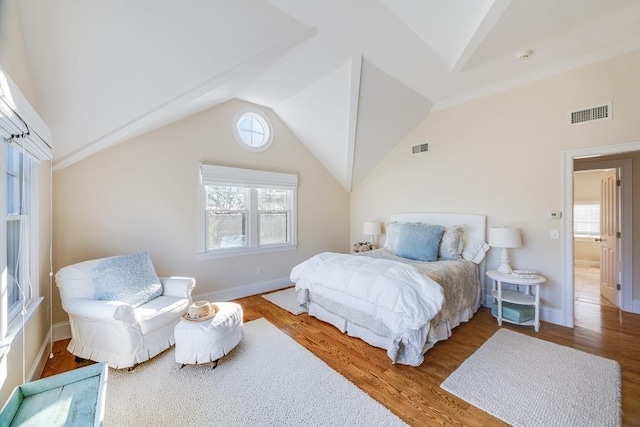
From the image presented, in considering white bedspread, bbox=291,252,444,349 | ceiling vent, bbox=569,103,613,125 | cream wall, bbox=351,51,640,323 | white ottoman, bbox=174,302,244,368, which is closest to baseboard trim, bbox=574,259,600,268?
cream wall, bbox=351,51,640,323

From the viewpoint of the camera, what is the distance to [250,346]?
260 cm

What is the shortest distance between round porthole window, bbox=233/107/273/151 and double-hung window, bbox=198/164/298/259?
1.53 feet

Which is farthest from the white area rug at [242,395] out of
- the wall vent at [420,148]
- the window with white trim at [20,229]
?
the wall vent at [420,148]

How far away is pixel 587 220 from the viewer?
6602 millimetres

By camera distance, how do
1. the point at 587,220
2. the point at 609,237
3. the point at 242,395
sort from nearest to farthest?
1. the point at 242,395
2. the point at 609,237
3. the point at 587,220

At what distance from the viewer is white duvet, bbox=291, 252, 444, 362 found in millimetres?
2240

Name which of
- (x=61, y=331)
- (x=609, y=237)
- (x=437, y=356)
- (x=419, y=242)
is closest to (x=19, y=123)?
(x=61, y=331)

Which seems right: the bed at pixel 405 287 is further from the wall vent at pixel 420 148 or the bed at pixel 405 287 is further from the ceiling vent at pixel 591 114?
the ceiling vent at pixel 591 114

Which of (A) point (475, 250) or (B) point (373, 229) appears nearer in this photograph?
(A) point (475, 250)

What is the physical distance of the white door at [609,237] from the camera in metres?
3.59

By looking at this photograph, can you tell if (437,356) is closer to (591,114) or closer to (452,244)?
(452,244)

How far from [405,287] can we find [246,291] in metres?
2.69

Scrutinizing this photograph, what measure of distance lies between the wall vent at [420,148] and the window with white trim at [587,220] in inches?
212

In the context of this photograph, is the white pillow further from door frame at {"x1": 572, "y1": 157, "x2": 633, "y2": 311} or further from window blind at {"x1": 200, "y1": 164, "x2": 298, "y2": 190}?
door frame at {"x1": 572, "y1": 157, "x2": 633, "y2": 311}
